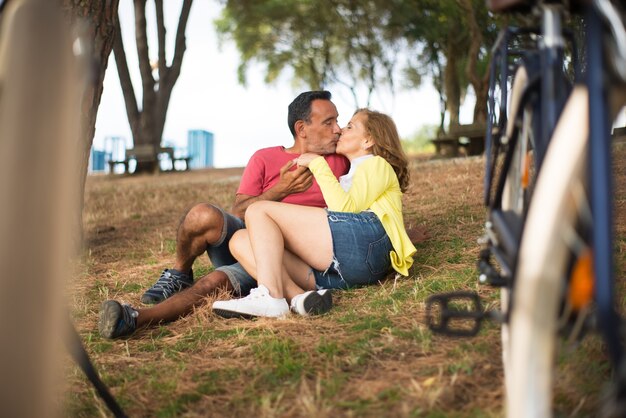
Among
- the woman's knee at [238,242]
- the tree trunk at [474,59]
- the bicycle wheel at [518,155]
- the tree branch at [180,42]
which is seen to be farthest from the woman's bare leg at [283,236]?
the tree branch at [180,42]

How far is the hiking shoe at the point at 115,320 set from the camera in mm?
3309

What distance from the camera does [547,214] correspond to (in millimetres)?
1505

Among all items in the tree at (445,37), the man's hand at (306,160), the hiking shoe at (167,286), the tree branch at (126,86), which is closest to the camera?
the man's hand at (306,160)

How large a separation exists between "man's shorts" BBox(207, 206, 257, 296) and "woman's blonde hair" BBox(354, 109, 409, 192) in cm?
91

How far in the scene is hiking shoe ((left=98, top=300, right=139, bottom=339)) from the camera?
3.31m

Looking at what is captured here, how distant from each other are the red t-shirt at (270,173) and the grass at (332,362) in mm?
710

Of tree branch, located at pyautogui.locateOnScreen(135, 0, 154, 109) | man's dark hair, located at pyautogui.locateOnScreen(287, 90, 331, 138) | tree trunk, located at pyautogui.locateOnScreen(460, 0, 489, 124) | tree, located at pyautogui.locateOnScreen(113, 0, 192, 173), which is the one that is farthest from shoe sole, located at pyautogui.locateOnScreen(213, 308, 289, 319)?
tree branch, located at pyautogui.locateOnScreen(135, 0, 154, 109)

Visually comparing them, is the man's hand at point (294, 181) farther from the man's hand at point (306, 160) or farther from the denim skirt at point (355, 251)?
the denim skirt at point (355, 251)

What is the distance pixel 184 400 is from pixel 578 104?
1675 millimetres

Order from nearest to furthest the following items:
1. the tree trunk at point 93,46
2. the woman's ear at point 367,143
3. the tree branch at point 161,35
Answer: the woman's ear at point 367,143 → the tree trunk at point 93,46 → the tree branch at point 161,35

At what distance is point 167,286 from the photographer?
423 cm

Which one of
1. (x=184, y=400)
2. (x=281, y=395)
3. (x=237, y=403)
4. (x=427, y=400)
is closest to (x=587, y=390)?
(x=427, y=400)

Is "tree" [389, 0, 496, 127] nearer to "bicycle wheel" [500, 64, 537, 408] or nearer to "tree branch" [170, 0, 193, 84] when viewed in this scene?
"tree branch" [170, 0, 193, 84]

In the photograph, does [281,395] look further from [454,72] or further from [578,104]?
[454,72]
